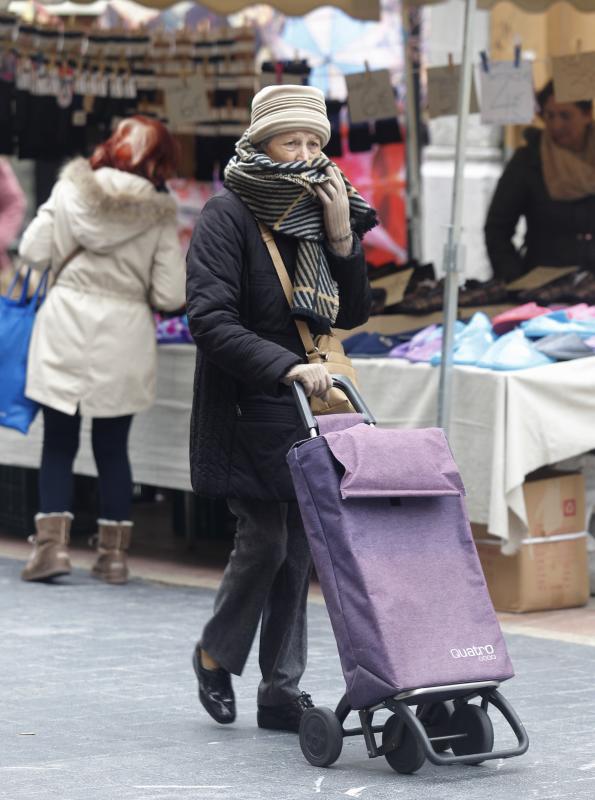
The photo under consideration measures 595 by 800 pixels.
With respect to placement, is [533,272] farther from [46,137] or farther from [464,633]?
[464,633]

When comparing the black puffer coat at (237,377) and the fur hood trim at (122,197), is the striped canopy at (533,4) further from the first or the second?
the black puffer coat at (237,377)

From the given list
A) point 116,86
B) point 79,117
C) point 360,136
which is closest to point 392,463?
point 360,136

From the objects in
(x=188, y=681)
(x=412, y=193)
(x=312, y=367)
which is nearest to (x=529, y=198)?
(x=412, y=193)

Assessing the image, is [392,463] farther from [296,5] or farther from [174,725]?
[296,5]

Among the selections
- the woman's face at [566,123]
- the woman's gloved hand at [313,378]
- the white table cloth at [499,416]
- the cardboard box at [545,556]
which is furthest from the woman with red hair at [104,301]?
the woman's gloved hand at [313,378]

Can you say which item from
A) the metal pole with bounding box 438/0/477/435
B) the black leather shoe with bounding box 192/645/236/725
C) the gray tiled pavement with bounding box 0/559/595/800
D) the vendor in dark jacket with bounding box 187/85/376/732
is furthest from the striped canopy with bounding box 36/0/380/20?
the black leather shoe with bounding box 192/645/236/725

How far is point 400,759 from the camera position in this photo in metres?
4.53

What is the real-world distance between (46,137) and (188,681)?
4928 mm

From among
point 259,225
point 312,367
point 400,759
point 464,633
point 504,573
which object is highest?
point 259,225

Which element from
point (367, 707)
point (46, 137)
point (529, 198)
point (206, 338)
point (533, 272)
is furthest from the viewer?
point (46, 137)

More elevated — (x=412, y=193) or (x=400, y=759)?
(x=412, y=193)

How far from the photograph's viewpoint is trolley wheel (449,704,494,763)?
453 cm

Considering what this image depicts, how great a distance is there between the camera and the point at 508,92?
27.2 ft

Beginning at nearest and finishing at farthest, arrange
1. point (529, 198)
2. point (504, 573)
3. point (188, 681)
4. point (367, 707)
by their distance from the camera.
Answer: point (367, 707)
point (188, 681)
point (504, 573)
point (529, 198)
